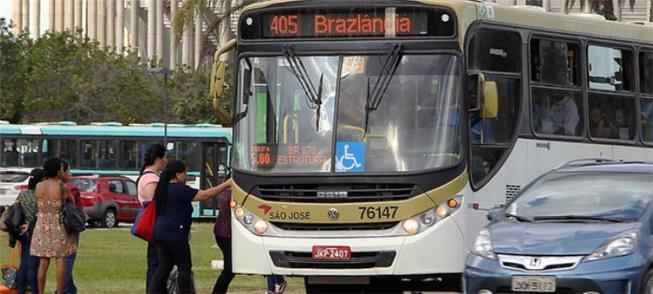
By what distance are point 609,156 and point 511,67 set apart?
2026 millimetres

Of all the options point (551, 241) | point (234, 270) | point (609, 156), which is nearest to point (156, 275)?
point (234, 270)

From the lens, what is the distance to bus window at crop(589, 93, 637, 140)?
19.7m

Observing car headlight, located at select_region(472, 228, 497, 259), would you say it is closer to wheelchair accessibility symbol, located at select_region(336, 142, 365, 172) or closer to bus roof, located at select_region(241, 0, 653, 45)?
wheelchair accessibility symbol, located at select_region(336, 142, 365, 172)

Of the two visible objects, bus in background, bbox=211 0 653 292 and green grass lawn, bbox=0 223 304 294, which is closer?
bus in background, bbox=211 0 653 292

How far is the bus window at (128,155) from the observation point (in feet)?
171

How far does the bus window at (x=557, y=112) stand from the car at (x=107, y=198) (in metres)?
28.7

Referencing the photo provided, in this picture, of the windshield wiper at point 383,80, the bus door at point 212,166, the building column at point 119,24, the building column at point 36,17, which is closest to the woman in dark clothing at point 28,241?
the windshield wiper at point 383,80

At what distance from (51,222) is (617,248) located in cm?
659

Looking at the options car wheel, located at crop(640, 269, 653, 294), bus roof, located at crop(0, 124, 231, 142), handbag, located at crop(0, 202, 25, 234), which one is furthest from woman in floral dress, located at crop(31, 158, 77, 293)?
bus roof, located at crop(0, 124, 231, 142)

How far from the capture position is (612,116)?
20078 millimetres

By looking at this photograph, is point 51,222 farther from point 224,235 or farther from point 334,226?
point 334,226

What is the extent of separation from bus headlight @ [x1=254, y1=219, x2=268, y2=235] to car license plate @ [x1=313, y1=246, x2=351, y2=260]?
0.62 m

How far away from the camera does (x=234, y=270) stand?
1797cm

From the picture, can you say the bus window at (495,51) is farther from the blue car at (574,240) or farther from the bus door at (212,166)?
the bus door at (212,166)
